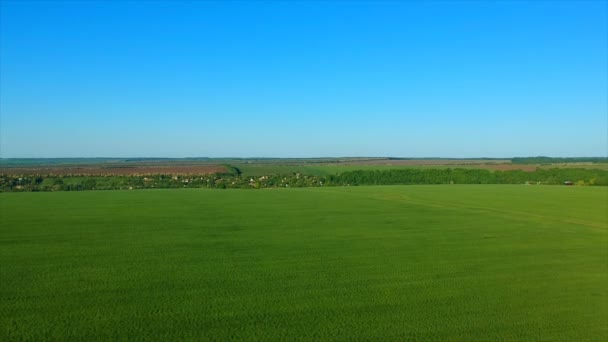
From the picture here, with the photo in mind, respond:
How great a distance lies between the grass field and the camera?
47.5 ft

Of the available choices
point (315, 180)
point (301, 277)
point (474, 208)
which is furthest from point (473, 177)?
point (301, 277)

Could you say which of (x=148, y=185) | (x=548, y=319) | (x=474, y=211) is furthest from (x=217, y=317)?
(x=148, y=185)

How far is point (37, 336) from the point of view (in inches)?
528

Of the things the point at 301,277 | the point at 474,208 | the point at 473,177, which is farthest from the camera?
the point at 473,177

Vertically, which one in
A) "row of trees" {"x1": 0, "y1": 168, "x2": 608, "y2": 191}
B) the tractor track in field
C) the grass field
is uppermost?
"row of trees" {"x1": 0, "y1": 168, "x2": 608, "y2": 191}

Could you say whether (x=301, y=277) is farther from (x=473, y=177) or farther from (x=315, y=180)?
(x=473, y=177)

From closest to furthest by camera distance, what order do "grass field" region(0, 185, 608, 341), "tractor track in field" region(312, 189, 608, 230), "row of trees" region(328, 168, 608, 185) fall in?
"grass field" region(0, 185, 608, 341), "tractor track in field" region(312, 189, 608, 230), "row of trees" region(328, 168, 608, 185)

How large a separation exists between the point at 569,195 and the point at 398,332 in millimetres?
52809

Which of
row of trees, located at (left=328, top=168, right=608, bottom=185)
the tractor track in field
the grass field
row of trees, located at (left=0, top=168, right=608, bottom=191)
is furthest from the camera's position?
row of trees, located at (left=328, top=168, right=608, bottom=185)

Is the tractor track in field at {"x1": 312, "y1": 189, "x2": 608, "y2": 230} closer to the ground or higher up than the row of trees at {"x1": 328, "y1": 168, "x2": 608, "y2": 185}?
closer to the ground

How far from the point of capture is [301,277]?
20094 millimetres

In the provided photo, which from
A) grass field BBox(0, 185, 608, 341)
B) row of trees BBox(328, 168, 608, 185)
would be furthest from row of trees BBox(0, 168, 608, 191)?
grass field BBox(0, 185, 608, 341)

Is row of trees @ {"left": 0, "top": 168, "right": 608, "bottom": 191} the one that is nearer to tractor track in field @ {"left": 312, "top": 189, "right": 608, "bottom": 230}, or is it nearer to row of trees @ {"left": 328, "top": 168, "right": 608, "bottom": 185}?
row of trees @ {"left": 328, "top": 168, "right": 608, "bottom": 185}

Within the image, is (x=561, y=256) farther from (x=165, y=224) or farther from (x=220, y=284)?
(x=165, y=224)
